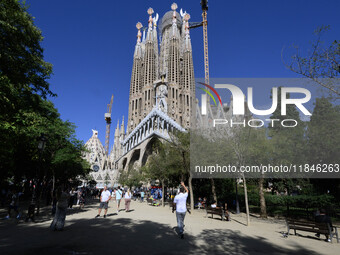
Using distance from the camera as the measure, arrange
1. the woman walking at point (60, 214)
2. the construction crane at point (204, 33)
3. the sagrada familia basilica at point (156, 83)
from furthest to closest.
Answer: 1. the construction crane at point (204, 33)
2. the sagrada familia basilica at point (156, 83)
3. the woman walking at point (60, 214)

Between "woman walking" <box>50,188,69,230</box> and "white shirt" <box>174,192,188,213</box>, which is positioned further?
"woman walking" <box>50,188,69,230</box>

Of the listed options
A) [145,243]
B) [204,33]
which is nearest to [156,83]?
[204,33]

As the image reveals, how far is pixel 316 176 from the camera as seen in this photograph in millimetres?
18953

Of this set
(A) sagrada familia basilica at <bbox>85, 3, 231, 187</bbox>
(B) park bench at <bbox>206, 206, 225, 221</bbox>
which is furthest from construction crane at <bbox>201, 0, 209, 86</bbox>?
(B) park bench at <bbox>206, 206, 225, 221</bbox>

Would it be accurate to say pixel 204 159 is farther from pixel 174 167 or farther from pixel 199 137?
pixel 174 167

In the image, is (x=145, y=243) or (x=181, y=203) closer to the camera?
(x=145, y=243)

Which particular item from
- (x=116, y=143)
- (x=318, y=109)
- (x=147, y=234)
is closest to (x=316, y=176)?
(x=318, y=109)

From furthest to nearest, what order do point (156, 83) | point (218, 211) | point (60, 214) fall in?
point (156, 83), point (218, 211), point (60, 214)

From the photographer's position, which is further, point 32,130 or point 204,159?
point 204,159

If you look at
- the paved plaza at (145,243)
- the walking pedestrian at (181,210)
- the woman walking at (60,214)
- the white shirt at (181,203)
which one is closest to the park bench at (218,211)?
the paved plaza at (145,243)

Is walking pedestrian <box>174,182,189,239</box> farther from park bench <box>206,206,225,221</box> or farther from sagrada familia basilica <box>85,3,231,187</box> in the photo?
sagrada familia basilica <box>85,3,231,187</box>

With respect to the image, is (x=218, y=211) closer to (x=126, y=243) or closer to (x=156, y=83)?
(x=126, y=243)

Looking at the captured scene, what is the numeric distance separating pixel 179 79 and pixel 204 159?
78.1m

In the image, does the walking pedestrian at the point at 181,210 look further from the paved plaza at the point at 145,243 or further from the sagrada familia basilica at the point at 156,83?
the sagrada familia basilica at the point at 156,83
